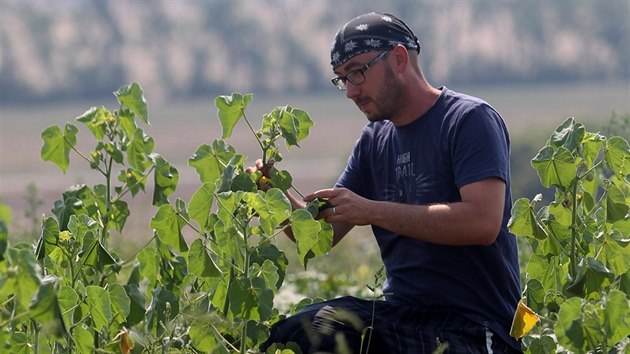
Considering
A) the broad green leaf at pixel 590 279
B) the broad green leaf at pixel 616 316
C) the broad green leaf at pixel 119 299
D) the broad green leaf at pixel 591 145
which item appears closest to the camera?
the broad green leaf at pixel 616 316

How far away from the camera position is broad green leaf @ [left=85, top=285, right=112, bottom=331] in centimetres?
379

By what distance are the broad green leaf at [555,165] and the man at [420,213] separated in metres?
0.36

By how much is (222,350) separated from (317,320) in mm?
580

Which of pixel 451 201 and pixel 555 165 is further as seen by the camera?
pixel 451 201

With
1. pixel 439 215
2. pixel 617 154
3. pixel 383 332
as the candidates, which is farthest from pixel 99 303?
pixel 617 154

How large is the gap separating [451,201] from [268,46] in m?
55.2

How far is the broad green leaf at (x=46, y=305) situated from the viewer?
308 cm

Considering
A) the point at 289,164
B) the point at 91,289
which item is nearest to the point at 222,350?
the point at 91,289

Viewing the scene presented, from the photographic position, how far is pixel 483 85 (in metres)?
53.2

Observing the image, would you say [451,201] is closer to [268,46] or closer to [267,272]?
[267,272]

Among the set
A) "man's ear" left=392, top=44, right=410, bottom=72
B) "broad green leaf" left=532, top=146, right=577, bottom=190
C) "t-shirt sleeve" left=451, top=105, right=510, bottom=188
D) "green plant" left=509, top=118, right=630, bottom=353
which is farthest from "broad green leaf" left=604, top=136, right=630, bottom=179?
"man's ear" left=392, top=44, right=410, bottom=72

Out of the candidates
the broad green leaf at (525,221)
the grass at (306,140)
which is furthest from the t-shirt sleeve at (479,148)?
the grass at (306,140)

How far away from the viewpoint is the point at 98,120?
14.0 ft

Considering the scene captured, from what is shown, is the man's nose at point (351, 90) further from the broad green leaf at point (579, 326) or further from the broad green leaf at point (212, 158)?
the broad green leaf at point (579, 326)
